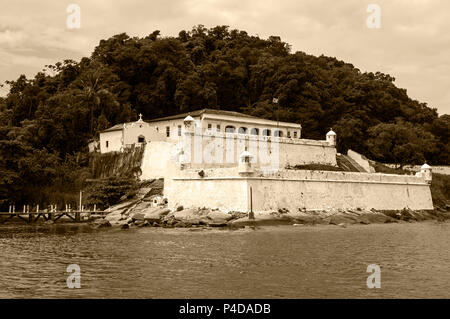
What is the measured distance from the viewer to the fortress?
131 ft

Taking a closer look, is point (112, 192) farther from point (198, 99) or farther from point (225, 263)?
point (225, 263)

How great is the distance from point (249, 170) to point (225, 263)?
57.5 feet

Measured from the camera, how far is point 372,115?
71.1m

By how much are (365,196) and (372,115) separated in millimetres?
26486

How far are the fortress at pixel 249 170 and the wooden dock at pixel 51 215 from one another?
5926mm

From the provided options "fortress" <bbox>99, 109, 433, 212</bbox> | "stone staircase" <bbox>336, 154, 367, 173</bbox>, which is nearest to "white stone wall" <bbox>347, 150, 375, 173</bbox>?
"fortress" <bbox>99, 109, 433, 212</bbox>

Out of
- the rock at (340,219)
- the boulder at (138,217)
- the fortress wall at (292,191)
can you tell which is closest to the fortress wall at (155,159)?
the fortress wall at (292,191)

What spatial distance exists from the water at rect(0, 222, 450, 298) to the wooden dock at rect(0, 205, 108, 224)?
8.58 metres

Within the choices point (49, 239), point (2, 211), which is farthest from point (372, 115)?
point (49, 239)

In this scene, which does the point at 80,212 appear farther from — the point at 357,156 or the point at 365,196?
the point at 357,156

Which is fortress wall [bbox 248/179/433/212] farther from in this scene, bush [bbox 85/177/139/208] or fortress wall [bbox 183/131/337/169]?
bush [bbox 85/177/139/208]

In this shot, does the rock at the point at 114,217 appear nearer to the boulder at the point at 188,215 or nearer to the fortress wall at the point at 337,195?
the boulder at the point at 188,215

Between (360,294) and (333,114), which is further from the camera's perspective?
(333,114)

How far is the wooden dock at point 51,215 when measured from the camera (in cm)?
4331
